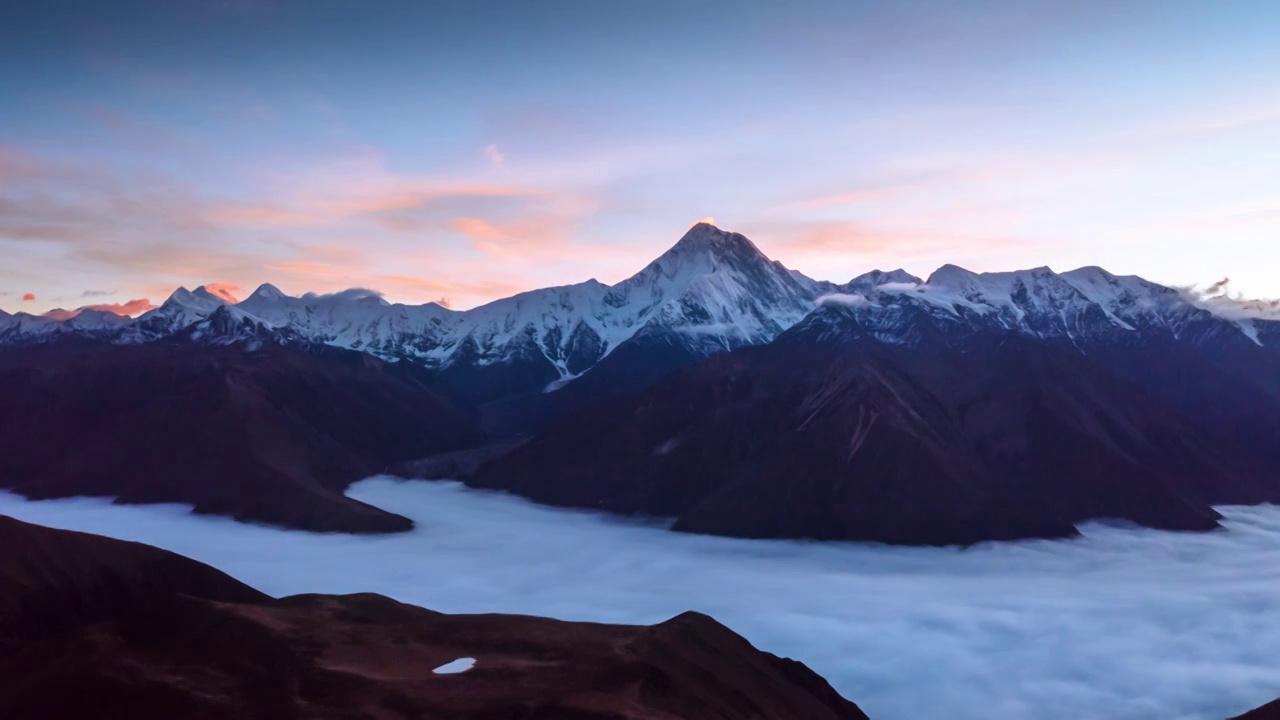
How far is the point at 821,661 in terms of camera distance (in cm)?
17238

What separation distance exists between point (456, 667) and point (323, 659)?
539 inches

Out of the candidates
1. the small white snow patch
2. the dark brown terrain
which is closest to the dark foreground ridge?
the small white snow patch

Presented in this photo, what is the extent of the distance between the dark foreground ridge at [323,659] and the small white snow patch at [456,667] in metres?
1.15

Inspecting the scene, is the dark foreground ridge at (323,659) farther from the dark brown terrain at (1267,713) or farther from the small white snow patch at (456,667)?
the dark brown terrain at (1267,713)

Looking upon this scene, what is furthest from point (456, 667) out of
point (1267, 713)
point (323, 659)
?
point (1267, 713)

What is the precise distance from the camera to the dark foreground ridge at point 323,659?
87250mm

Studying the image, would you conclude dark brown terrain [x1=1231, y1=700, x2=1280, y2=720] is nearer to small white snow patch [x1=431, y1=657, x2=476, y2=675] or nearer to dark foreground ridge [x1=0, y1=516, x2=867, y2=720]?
dark foreground ridge [x1=0, y1=516, x2=867, y2=720]

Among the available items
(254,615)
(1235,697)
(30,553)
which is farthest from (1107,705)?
(30,553)

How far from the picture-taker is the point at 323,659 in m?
100

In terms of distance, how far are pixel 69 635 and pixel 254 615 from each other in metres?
18.1

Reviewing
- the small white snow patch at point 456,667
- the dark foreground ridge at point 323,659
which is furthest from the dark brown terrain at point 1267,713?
the small white snow patch at point 456,667

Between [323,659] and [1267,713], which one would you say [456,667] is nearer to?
[323,659]

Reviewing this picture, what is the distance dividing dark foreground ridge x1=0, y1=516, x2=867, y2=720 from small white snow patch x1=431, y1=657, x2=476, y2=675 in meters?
1.15

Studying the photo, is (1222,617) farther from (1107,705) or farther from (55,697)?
(55,697)
